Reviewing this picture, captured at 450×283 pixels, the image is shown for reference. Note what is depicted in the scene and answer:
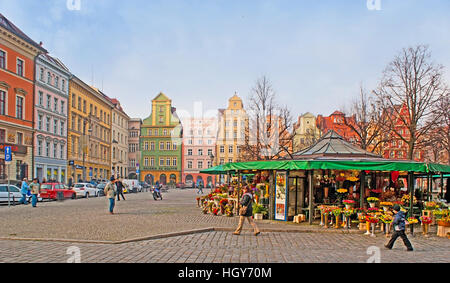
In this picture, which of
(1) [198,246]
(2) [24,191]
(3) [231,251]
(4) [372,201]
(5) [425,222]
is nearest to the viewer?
(3) [231,251]

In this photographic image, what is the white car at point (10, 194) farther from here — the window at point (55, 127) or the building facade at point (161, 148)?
the building facade at point (161, 148)

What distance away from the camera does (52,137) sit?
50.1 m

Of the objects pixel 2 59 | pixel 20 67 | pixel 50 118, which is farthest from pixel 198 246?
pixel 50 118

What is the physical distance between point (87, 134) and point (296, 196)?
50.0 metres

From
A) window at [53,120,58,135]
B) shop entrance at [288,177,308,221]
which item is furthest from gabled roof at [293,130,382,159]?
window at [53,120,58,135]

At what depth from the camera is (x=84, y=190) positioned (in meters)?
38.0

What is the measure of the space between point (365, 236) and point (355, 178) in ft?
12.9

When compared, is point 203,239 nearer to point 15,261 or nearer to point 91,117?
point 15,261

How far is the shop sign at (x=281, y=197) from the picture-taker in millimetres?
16766

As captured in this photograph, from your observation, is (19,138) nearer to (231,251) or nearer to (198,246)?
(198,246)

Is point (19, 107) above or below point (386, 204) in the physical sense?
above

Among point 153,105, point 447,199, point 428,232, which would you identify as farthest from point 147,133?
point 428,232
